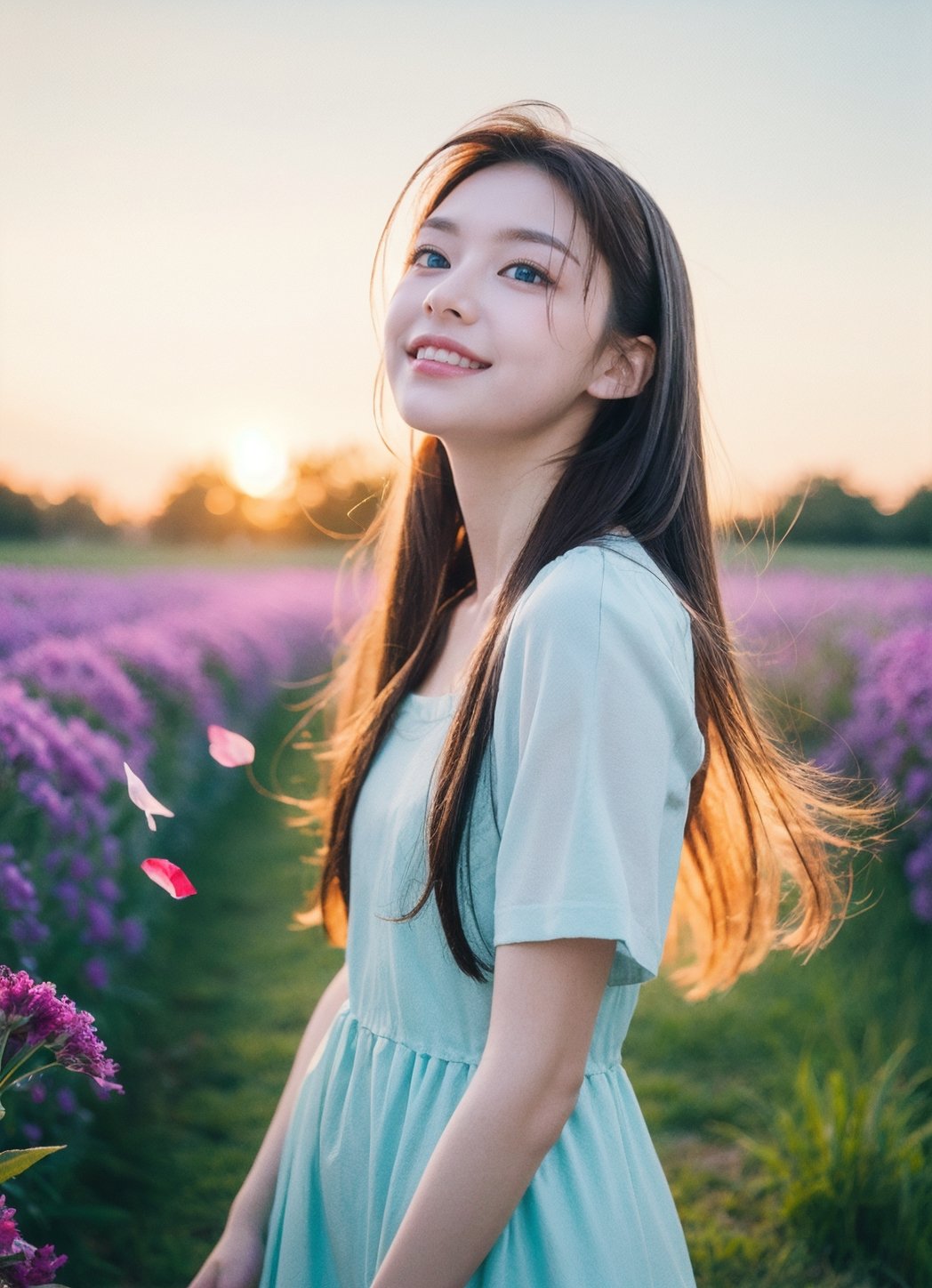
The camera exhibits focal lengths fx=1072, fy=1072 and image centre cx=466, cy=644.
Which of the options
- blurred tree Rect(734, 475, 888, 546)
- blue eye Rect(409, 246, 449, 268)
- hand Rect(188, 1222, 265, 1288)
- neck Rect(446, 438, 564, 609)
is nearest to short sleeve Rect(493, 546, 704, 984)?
neck Rect(446, 438, 564, 609)

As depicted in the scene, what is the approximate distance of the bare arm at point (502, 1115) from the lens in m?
0.99

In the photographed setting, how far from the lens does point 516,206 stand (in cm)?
129

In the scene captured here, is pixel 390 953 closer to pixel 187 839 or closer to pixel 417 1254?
pixel 417 1254

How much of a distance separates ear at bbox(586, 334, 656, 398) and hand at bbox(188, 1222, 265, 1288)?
119 cm

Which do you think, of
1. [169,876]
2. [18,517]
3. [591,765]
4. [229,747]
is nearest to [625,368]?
[591,765]

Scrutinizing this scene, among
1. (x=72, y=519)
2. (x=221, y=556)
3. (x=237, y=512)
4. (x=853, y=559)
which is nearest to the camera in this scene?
(x=72, y=519)

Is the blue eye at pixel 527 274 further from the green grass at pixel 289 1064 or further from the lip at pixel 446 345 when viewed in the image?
the green grass at pixel 289 1064

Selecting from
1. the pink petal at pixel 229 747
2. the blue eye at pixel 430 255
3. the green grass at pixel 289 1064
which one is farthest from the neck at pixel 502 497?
the green grass at pixel 289 1064

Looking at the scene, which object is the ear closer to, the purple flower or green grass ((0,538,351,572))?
the purple flower

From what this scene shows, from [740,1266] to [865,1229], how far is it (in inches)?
11.4

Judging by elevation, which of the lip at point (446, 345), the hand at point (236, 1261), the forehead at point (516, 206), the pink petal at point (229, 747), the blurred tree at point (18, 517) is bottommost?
the hand at point (236, 1261)

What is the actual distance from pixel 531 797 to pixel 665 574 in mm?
360

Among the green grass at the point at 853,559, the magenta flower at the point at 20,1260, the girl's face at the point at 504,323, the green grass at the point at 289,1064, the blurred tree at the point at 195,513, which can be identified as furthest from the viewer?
the blurred tree at the point at 195,513

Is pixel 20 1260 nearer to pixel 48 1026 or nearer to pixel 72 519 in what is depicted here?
pixel 48 1026
